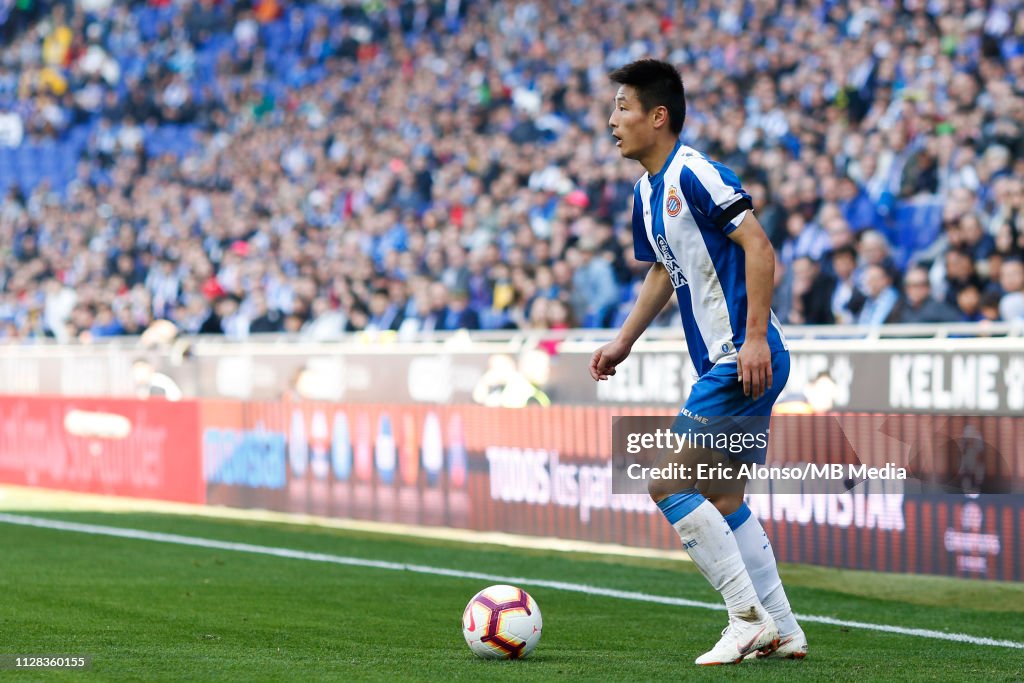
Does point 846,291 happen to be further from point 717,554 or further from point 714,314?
point 717,554

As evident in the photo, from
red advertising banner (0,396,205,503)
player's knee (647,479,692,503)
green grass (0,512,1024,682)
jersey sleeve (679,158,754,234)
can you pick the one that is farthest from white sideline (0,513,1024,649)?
jersey sleeve (679,158,754,234)

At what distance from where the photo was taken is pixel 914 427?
9.76m

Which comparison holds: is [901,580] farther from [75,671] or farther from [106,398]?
[106,398]

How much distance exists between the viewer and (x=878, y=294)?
11711 mm

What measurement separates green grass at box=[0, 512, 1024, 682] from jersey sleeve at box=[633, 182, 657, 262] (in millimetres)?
1660

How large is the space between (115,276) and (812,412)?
16509 mm

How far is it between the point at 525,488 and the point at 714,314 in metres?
6.65

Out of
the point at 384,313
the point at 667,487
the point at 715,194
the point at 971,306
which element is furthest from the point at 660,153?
the point at 384,313

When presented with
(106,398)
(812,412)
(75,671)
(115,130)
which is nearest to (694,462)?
(75,671)

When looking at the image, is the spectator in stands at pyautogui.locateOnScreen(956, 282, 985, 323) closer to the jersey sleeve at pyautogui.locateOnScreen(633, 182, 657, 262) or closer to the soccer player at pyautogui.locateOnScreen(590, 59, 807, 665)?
the jersey sleeve at pyautogui.locateOnScreen(633, 182, 657, 262)

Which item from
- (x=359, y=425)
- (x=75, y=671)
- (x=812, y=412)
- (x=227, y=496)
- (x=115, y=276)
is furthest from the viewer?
(x=115, y=276)

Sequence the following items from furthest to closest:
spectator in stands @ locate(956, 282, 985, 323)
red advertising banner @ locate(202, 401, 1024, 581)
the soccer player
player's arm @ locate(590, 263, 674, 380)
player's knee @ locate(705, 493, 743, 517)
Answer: spectator in stands @ locate(956, 282, 985, 323)
red advertising banner @ locate(202, 401, 1024, 581)
player's arm @ locate(590, 263, 674, 380)
player's knee @ locate(705, 493, 743, 517)
the soccer player

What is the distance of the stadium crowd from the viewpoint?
1341 centimetres

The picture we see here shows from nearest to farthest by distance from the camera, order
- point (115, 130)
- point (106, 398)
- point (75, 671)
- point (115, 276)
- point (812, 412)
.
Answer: point (75, 671) → point (812, 412) → point (106, 398) → point (115, 276) → point (115, 130)
